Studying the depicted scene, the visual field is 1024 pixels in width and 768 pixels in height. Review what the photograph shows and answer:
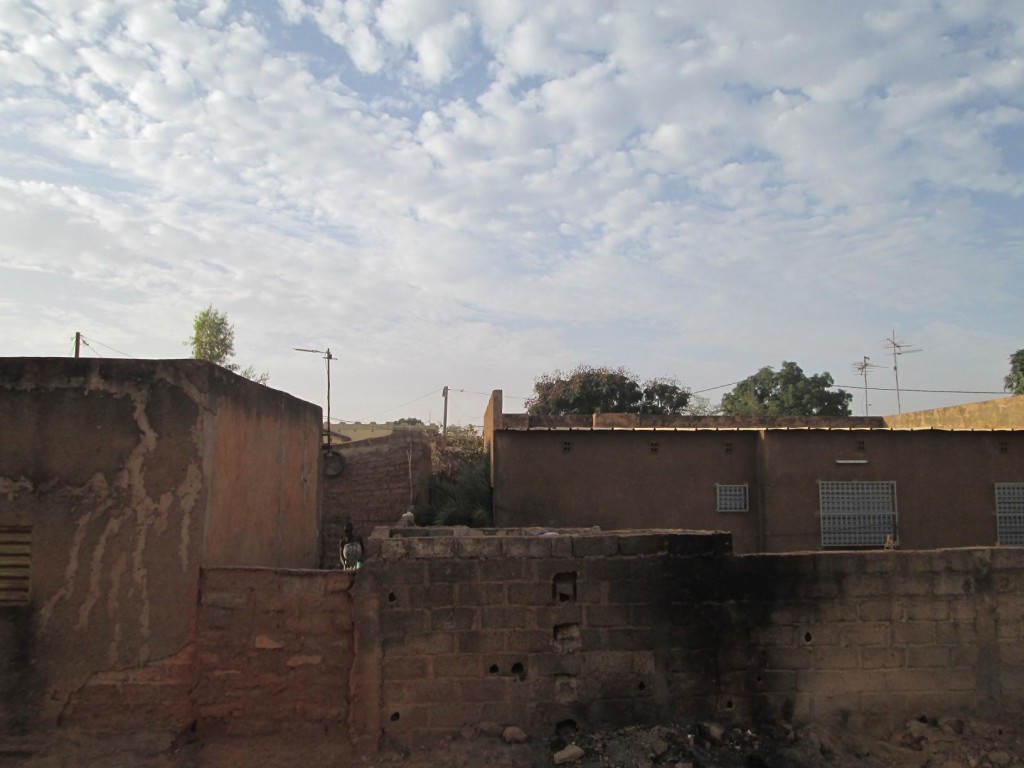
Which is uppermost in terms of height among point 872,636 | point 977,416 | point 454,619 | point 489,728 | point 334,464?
point 977,416

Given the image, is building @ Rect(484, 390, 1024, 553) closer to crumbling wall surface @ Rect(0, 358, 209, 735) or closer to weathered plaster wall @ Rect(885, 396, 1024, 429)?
weathered plaster wall @ Rect(885, 396, 1024, 429)

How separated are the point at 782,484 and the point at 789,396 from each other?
22375mm

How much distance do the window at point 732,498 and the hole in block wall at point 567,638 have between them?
977 centimetres

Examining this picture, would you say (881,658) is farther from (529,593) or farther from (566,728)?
(529,593)

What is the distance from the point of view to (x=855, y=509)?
14352 mm

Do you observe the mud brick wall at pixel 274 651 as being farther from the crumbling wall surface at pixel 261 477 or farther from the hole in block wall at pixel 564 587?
the hole in block wall at pixel 564 587

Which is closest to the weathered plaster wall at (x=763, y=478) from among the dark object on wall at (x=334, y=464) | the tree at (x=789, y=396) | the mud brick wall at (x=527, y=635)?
the dark object on wall at (x=334, y=464)

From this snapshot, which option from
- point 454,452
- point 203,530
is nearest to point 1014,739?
point 203,530

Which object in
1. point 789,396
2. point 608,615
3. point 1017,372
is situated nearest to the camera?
point 608,615

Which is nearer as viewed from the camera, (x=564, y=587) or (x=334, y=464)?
(x=564, y=587)

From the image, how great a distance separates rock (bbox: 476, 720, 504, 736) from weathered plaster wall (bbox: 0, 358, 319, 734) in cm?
185

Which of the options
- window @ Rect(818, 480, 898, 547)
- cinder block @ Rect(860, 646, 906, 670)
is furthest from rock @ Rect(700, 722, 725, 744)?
window @ Rect(818, 480, 898, 547)

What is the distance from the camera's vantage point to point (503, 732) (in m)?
5.18

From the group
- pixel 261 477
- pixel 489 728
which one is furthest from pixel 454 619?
pixel 261 477
